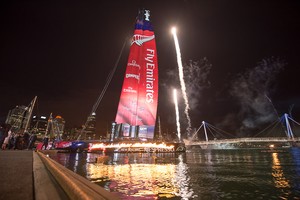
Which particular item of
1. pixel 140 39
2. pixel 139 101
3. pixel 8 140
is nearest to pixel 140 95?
pixel 139 101

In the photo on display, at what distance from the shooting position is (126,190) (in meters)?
10.0

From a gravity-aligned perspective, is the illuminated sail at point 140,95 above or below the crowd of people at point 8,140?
above

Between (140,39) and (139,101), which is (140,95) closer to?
(139,101)

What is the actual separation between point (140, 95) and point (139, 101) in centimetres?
250

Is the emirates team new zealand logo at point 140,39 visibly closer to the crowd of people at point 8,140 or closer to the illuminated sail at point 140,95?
the illuminated sail at point 140,95

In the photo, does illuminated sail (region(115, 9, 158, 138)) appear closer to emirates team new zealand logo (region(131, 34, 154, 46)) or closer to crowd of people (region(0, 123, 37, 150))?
emirates team new zealand logo (region(131, 34, 154, 46))

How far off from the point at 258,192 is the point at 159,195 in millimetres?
5629

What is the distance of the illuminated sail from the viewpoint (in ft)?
261

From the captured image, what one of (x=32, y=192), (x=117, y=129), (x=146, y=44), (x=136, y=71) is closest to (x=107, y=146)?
(x=117, y=129)

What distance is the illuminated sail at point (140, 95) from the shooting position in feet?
261

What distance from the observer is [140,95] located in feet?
262

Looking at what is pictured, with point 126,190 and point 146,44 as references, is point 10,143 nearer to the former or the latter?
point 126,190

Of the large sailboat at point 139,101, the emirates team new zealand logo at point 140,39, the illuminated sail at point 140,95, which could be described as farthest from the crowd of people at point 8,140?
the emirates team new zealand logo at point 140,39

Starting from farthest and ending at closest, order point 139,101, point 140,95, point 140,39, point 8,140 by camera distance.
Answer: point 140,39 → point 139,101 → point 140,95 → point 8,140
